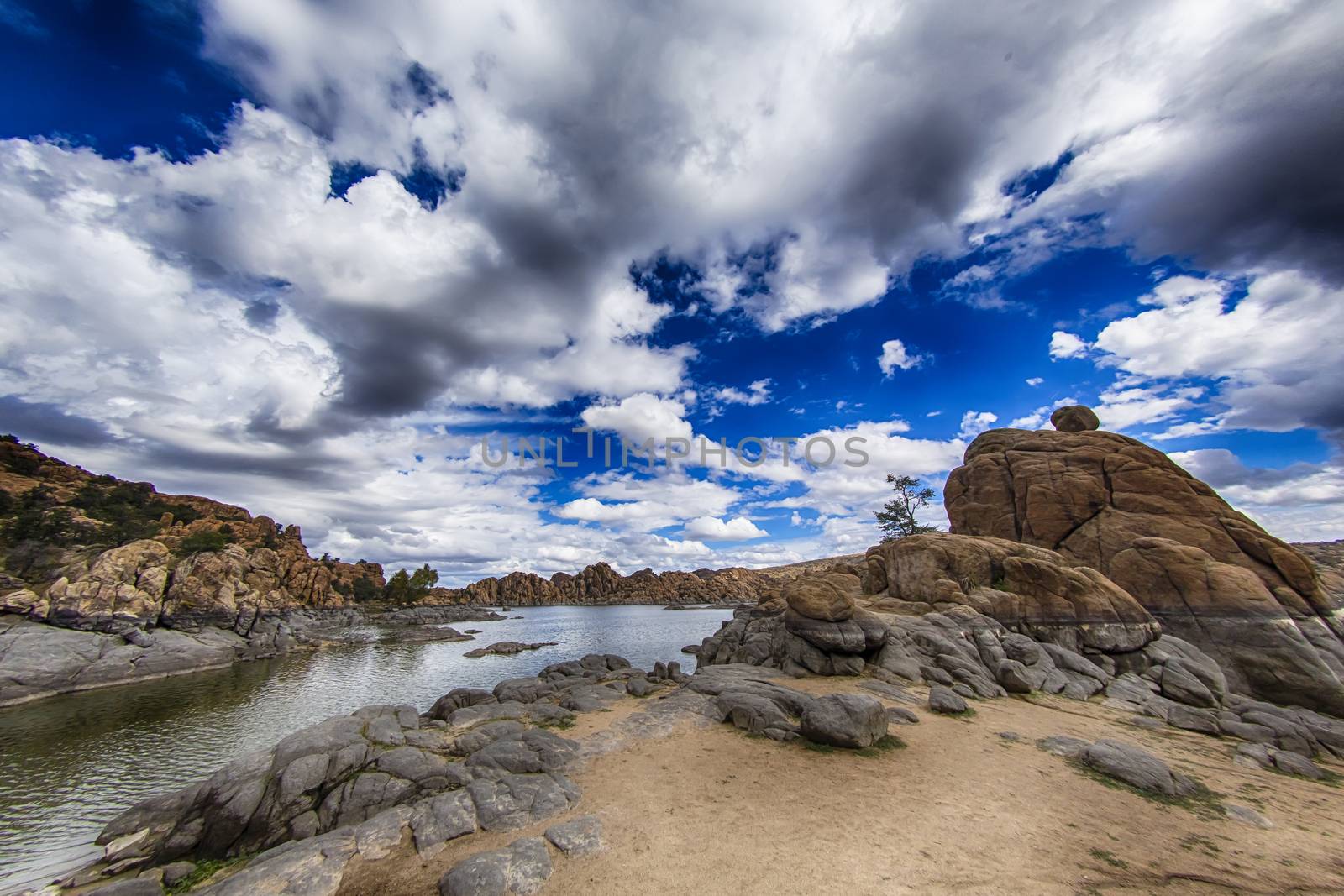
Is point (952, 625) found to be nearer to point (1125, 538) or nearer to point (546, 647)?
point (1125, 538)

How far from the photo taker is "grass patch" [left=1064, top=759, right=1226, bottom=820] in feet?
41.1

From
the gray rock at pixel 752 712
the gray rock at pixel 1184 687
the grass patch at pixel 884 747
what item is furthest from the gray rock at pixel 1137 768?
the gray rock at pixel 1184 687

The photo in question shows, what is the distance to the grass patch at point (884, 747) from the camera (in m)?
15.9

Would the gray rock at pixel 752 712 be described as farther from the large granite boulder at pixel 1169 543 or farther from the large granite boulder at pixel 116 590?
the large granite boulder at pixel 116 590

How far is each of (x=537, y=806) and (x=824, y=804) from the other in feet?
25.7

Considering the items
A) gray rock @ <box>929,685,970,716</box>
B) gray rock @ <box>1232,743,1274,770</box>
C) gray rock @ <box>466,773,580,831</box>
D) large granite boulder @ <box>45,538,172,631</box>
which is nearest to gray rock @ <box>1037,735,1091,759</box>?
gray rock @ <box>929,685,970,716</box>

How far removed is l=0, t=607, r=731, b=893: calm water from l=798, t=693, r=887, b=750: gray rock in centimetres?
2209

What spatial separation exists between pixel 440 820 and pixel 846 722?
42.4 ft

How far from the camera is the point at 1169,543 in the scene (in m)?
32.2

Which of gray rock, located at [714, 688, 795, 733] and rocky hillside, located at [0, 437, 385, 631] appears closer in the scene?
gray rock, located at [714, 688, 795, 733]

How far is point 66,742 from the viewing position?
25016mm

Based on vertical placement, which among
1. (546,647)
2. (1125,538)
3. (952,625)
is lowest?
(546,647)

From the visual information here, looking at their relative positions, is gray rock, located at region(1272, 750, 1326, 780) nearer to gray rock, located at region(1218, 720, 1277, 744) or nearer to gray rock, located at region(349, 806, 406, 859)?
gray rock, located at region(1218, 720, 1277, 744)

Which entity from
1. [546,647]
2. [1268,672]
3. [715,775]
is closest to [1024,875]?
[715,775]
